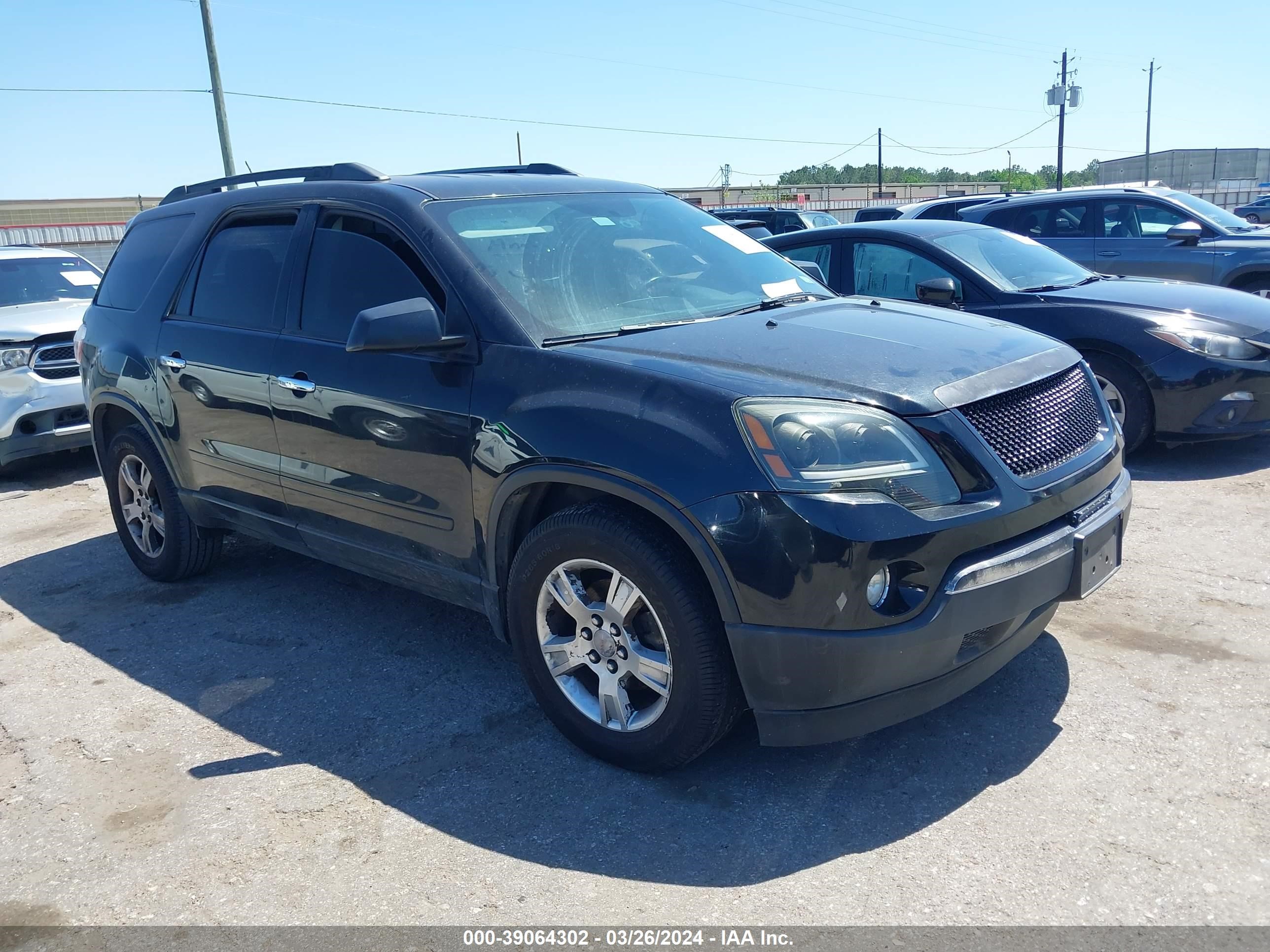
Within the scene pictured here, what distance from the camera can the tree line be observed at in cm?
7612

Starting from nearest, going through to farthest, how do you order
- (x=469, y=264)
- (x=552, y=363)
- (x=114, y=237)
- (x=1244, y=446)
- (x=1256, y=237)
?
1. (x=552, y=363)
2. (x=469, y=264)
3. (x=1244, y=446)
4. (x=1256, y=237)
5. (x=114, y=237)

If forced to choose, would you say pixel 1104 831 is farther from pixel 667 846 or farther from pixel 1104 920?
pixel 667 846

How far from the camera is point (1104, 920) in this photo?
2420 mm

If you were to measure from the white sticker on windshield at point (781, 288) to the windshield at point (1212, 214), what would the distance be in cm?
730

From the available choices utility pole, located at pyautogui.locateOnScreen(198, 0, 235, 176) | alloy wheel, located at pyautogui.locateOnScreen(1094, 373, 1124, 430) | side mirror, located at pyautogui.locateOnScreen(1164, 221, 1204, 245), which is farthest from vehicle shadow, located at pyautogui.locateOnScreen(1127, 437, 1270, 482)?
utility pole, located at pyautogui.locateOnScreen(198, 0, 235, 176)

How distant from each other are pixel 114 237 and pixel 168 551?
33.7 meters

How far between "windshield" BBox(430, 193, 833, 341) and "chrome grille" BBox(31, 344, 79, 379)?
18.0ft

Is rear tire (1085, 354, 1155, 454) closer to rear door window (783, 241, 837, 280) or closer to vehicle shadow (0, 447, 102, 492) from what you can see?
rear door window (783, 241, 837, 280)

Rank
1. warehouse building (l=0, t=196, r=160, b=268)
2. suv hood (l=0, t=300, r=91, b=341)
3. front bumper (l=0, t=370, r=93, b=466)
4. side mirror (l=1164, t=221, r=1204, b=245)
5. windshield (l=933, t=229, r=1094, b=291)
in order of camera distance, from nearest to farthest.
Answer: windshield (l=933, t=229, r=1094, b=291) → front bumper (l=0, t=370, r=93, b=466) → suv hood (l=0, t=300, r=91, b=341) → side mirror (l=1164, t=221, r=1204, b=245) → warehouse building (l=0, t=196, r=160, b=268)

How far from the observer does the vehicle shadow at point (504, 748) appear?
9.45 ft

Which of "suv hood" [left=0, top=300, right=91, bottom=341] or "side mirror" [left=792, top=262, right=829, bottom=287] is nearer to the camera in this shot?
"side mirror" [left=792, top=262, right=829, bottom=287]

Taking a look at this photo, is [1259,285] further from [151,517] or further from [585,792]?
[151,517]

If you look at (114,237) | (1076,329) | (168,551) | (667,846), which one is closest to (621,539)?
(667,846)

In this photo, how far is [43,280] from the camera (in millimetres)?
9062
